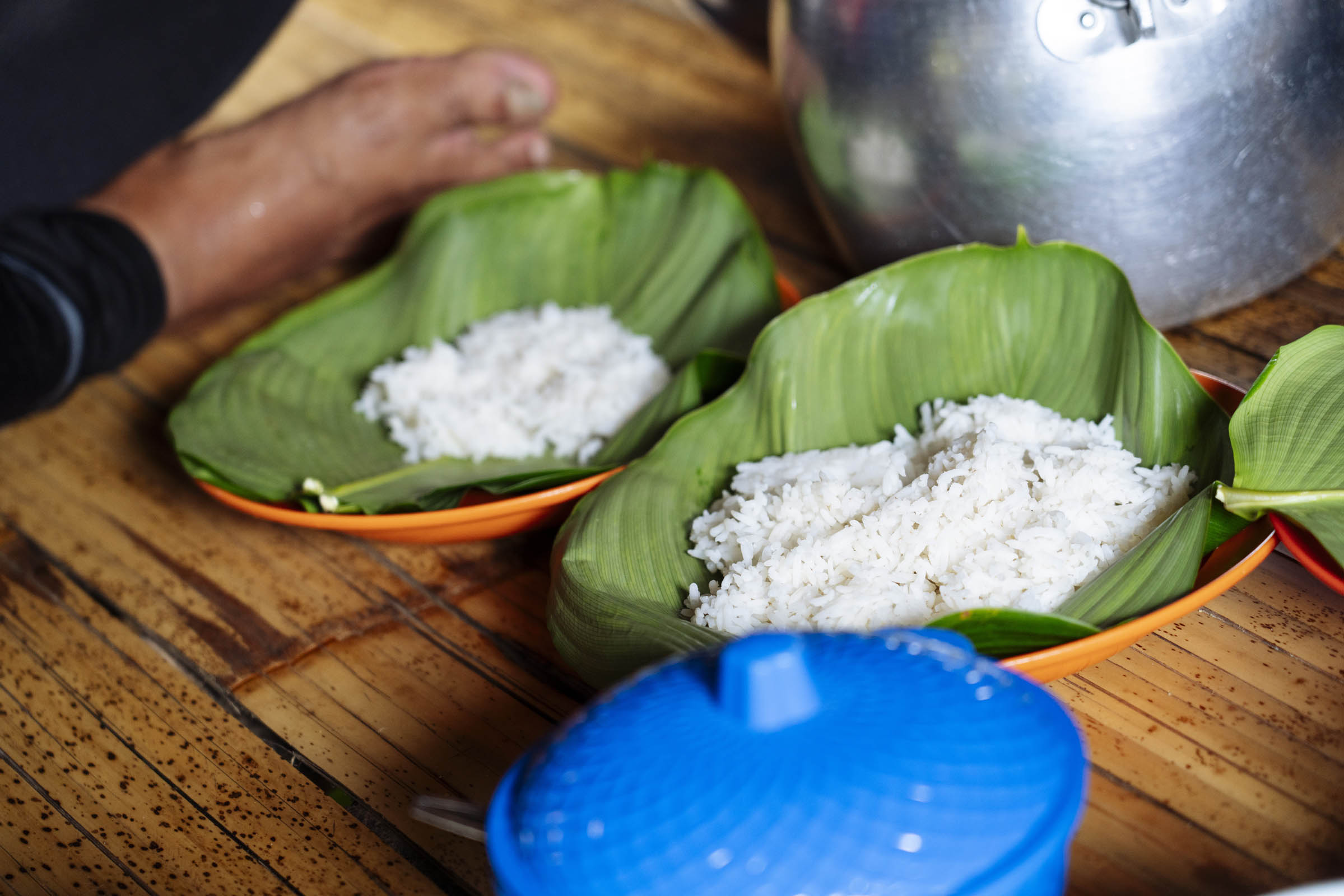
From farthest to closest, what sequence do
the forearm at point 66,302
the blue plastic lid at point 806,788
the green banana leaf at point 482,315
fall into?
the forearm at point 66,302 < the green banana leaf at point 482,315 < the blue plastic lid at point 806,788

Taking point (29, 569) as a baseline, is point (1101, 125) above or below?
above

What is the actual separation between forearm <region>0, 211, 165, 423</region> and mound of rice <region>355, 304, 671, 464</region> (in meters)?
0.32

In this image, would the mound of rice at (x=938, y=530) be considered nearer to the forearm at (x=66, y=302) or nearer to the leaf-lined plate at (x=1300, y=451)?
the leaf-lined plate at (x=1300, y=451)

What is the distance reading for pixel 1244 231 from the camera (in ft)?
3.50

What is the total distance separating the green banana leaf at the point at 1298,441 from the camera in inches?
30.5

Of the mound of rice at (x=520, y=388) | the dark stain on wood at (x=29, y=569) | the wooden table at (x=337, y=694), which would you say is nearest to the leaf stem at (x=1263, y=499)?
the wooden table at (x=337, y=694)

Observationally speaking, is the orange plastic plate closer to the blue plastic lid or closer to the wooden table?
the wooden table

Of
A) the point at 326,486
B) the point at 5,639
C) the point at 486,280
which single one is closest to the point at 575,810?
the point at 326,486

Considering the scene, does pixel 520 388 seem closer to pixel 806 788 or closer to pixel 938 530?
pixel 938 530

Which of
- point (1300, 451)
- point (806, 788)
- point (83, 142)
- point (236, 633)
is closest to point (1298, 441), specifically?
point (1300, 451)

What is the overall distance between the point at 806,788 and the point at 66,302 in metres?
1.13

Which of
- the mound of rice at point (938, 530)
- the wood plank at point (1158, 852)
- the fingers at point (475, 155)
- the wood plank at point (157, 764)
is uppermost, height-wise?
the fingers at point (475, 155)

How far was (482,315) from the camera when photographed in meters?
1.41

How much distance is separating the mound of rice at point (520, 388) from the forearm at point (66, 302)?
317 millimetres
